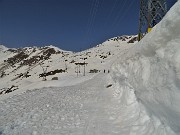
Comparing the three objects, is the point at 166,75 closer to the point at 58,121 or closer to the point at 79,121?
the point at 79,121

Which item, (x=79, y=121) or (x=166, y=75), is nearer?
(x=166, y=75)

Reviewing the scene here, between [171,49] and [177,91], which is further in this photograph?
[171,49]

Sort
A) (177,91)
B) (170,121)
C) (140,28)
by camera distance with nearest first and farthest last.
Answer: (177,91) → (170,121) → (140,28)

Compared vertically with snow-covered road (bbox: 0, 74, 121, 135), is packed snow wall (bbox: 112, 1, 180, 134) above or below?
above

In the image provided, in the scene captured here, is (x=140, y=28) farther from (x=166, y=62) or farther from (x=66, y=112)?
(x=166, y=62)

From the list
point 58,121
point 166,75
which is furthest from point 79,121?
point 166,75

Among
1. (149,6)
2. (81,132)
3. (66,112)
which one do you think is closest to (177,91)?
(81,132)

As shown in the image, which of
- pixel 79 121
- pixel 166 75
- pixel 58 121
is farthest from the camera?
pixel 58 121

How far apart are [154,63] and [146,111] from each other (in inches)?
78.5

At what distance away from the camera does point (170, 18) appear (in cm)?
709

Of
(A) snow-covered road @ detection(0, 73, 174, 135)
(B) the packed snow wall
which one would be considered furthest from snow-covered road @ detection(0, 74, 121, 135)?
(B) the packed snow wall

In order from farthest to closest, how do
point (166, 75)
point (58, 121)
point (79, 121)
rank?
point (58, 121) → point (79, 121) → point (166, 75)

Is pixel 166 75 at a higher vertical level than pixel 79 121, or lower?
higher

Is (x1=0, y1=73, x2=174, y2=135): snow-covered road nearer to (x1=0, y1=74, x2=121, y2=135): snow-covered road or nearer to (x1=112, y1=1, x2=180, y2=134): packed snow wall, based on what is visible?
(x1=0, y1=74, x2=121, y2=135): snow-covered road
